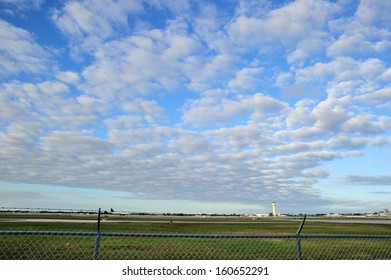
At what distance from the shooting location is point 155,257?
1348cm
